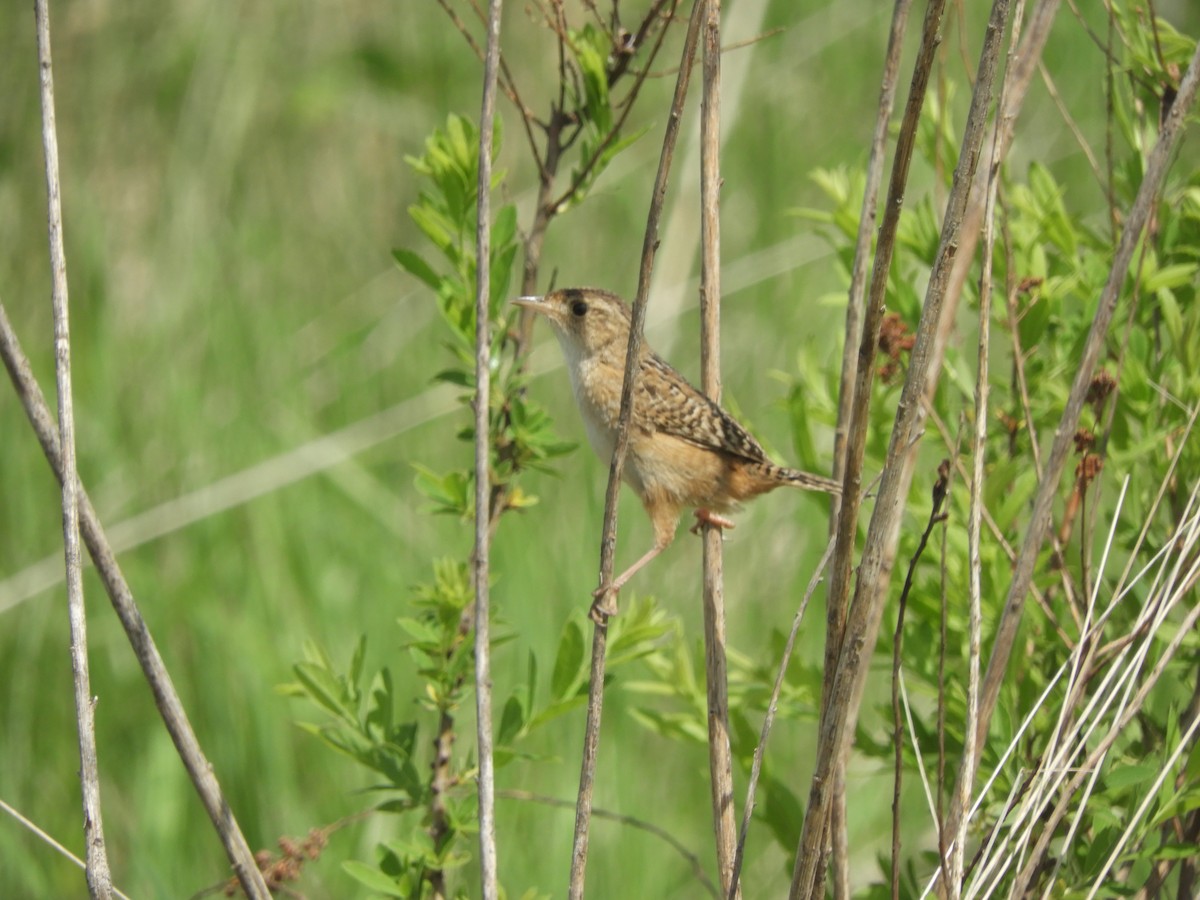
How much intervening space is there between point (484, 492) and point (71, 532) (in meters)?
0.59

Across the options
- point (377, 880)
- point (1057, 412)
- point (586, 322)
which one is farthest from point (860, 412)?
point (586, 322)

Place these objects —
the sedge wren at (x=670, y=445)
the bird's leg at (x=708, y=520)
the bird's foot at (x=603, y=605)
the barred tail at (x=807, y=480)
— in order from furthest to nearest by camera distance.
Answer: the sedge wren at (x=670, y=445) → the barred tail at (x=807, y=480) → the bird's leg at (x=708, y=520) → the bird's foot at (x=603, y=605)

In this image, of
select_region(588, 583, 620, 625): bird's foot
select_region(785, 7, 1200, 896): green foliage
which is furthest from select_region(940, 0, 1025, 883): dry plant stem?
select_region(588, 583, 620, 625): bird's foot

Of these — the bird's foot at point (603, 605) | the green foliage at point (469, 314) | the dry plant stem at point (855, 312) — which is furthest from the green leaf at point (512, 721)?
the dry plant stem at point (855, 312)

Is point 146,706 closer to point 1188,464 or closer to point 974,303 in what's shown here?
point 974,303

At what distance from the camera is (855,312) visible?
2.48m

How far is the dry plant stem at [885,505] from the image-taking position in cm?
187

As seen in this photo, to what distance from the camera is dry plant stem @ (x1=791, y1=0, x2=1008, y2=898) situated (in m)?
1.87

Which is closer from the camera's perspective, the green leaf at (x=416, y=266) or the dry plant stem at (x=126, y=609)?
the dry plant stem at (x=126, y=609)

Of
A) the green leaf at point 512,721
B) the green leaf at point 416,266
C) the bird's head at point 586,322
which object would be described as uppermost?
the green leaf at point 416,266

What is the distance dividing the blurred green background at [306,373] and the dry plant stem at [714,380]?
58 cm

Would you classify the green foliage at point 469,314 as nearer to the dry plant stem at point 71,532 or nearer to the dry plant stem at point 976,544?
the dry plant stem at point 71,532

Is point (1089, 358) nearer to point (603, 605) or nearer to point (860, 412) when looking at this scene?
point (860, 412)

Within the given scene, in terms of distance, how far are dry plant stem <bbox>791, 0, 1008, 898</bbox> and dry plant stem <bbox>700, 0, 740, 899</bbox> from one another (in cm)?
27
